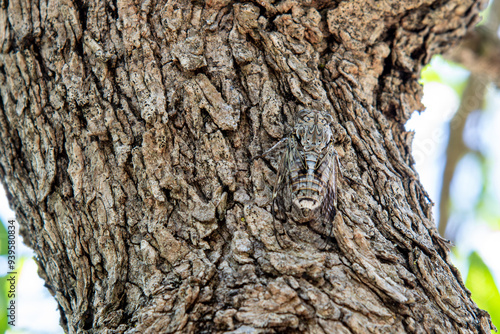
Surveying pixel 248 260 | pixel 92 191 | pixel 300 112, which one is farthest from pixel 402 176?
pixel 92 191

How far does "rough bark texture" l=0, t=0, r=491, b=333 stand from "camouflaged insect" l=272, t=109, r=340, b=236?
4 centimetres

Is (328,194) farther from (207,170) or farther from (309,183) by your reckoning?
(207,170)

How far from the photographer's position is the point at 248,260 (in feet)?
5.27

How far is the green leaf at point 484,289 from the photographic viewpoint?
222cm

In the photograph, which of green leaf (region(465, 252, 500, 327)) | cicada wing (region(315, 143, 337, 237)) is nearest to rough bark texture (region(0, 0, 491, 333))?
cicada wing (region(315, 143, 337, 237))

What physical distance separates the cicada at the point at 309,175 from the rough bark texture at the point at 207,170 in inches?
1.7

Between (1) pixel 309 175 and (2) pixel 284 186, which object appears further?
(1) pixel 309 175

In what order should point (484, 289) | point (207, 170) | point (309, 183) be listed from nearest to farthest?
point (207, 170) → point (309, 183) → point (484, 289)

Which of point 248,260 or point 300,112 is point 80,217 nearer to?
point 248,260

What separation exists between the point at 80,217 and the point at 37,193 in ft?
0.94

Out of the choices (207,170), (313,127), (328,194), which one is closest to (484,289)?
(328,194)

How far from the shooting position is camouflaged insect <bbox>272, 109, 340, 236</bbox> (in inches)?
69.4

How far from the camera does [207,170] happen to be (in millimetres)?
1804

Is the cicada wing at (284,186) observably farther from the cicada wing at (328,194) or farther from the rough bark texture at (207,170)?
the cicada wing at (328,194)
